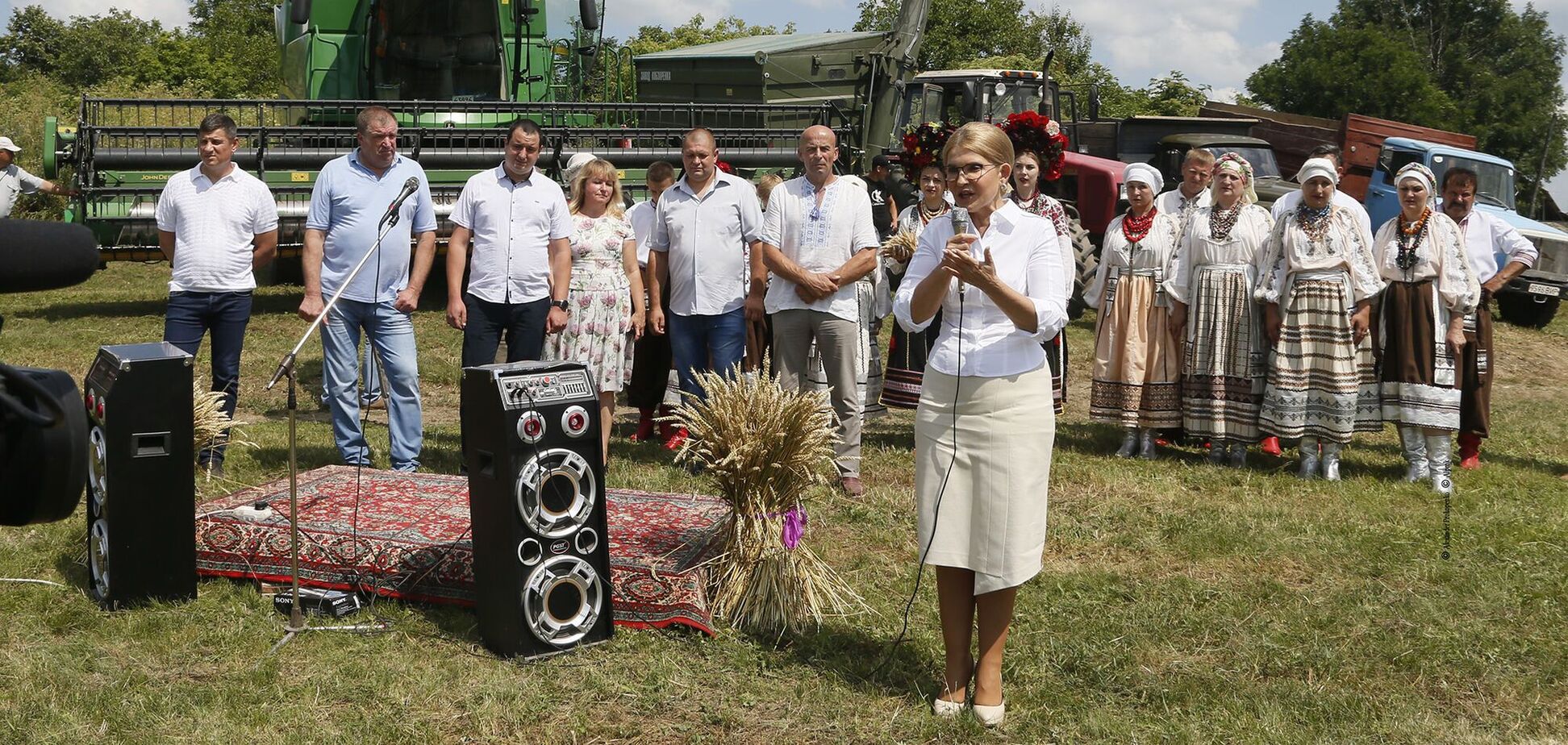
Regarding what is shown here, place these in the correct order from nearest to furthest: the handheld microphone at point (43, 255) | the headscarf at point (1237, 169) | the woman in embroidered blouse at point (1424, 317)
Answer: the handheld microphone at point (43, 255)
the woman in embroidered blouse at point (1424, 317)
the headscarf at point (1237, 169)

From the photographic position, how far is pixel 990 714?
14.3 ft

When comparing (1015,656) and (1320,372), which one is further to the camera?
(1320,372)

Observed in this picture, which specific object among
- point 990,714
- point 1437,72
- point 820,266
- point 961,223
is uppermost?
point 1437,72

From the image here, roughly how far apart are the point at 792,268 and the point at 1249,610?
280cm

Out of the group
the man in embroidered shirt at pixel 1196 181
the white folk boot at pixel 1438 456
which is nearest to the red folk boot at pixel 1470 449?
the white folk boot at pixel 1438 456

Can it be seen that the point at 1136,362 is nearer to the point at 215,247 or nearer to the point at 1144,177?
the point at 1144,177

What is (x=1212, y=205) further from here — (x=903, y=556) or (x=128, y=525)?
(x=128, y=525)

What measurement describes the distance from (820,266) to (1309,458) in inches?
125

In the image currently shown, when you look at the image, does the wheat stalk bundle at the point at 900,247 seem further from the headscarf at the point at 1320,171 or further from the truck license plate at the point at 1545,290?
the truck license plate at the point at 1545,290

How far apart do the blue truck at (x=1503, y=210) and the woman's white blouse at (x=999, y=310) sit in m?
13.4

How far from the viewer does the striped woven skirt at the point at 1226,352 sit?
332 inches

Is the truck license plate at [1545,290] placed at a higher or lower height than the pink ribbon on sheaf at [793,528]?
higher

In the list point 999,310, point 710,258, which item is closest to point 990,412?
point 999,310

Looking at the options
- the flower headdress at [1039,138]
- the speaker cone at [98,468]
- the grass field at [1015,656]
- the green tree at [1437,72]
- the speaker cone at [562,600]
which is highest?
the green tree at [1437,72]
